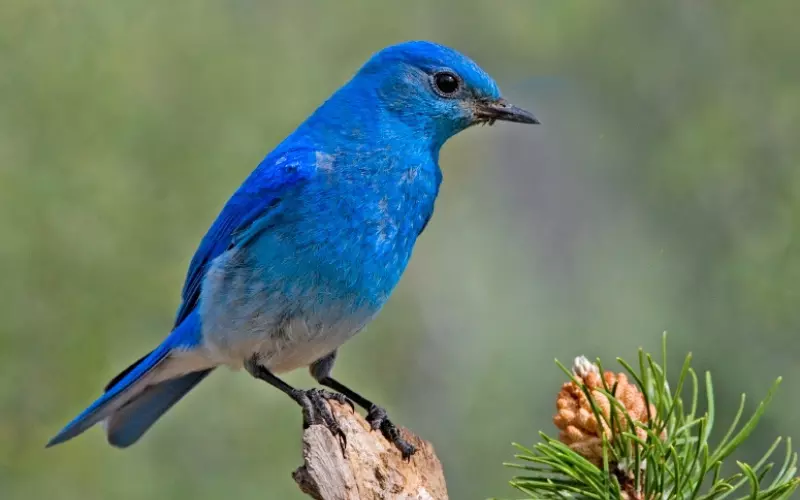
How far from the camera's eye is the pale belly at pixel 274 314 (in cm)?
248

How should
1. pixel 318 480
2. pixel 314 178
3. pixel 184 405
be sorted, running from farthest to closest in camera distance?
1. pixel 184 405
2. pixel 314 178
3. pixel 318 480

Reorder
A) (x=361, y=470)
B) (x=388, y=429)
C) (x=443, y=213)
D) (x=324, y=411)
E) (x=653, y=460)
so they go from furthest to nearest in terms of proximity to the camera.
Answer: (x=443, y=213) < (x=388, y=429) < (x=324, y=411) < (x=361, y=470) < (x=653, y=460)

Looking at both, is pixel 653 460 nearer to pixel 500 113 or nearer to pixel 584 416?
pixel 584 416

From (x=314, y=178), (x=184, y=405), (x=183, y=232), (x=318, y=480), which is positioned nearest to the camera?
(x=318, y=480)

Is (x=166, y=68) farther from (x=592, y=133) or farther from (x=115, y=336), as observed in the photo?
(x=592, y=133)

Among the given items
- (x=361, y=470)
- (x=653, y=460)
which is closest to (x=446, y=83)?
(x=361, y=470)

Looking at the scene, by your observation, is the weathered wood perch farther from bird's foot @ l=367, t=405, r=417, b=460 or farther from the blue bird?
the blue bird

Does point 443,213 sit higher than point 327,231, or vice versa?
point 443,213

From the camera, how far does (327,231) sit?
97.7 inches

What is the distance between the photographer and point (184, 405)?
3725 millimetres

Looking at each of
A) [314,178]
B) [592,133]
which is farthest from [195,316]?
[592,133]

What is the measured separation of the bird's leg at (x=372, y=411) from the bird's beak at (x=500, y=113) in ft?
2.61

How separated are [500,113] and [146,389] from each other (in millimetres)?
1325

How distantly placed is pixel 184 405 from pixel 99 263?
640mm
